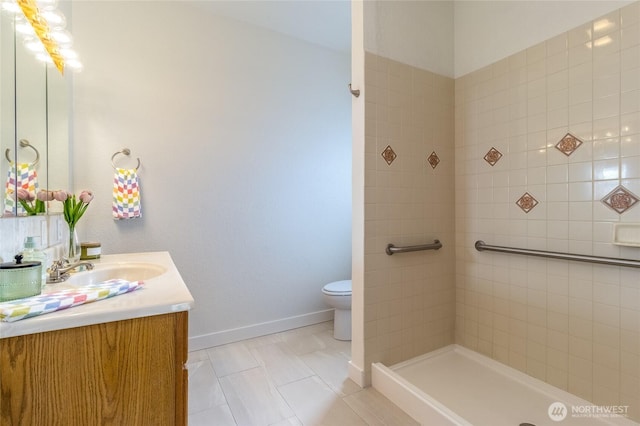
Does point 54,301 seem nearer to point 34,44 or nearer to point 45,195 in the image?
point 45,195

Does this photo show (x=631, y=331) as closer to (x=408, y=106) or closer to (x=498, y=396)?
(x=498, y=396)

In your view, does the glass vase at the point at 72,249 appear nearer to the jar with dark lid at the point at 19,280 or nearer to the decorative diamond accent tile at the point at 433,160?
the jar with dark lid at the point at 19,280

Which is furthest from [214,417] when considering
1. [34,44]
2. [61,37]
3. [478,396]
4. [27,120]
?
[61,37]

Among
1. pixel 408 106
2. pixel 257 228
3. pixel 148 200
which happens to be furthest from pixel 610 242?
pixel 148 200

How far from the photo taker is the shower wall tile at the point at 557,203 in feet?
4.55

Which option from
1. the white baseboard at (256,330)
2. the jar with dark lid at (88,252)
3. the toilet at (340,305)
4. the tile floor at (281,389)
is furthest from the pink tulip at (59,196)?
the toilet at (340,305)

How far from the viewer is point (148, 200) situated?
6.86 feet

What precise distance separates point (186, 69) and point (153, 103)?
14.1 inches

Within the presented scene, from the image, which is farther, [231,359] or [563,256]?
[231,359]

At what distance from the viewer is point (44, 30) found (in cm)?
128

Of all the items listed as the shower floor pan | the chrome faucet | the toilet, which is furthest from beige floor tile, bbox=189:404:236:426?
the toilet

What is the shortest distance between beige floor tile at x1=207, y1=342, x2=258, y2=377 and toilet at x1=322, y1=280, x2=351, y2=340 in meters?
0.69

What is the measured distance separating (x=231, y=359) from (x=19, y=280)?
1566mm

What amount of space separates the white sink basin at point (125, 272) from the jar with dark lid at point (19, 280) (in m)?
0.43
